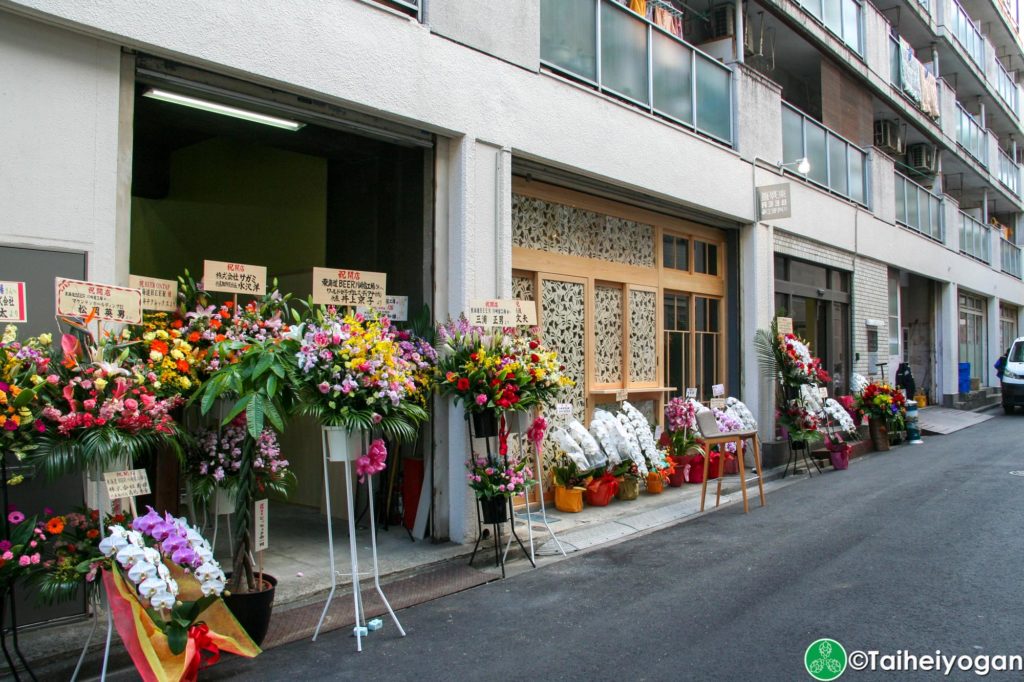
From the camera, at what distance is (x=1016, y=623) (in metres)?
4.84

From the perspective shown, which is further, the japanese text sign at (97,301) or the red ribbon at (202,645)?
the japanese text sign at (97,301)

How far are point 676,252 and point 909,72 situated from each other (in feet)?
36.2

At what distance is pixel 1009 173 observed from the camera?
28375 millimetres

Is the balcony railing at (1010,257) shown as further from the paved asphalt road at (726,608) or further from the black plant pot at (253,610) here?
the black plant pot at (253,610)

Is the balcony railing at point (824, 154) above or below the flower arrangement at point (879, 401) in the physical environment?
above

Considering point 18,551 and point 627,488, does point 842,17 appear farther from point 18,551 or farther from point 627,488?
point 18,551

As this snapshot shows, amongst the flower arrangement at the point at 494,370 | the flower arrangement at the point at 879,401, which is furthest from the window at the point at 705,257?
the flower arrangement at the point at 494,370

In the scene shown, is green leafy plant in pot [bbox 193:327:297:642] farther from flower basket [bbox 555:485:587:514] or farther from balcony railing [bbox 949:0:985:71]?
balcony railing [bbox 949:0:985:71]

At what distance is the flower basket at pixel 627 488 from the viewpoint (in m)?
9.33

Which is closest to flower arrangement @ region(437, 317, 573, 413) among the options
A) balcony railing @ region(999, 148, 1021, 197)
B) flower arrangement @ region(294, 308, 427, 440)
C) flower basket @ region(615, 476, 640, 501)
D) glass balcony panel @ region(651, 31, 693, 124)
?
flower arrangement @ region(294, 308, 427, 440)

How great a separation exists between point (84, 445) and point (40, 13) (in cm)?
268

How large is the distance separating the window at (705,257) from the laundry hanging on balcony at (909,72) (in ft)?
30.5

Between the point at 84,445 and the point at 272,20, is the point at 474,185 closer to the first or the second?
the point at 272,20

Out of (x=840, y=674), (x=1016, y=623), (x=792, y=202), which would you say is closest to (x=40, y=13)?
(x=840, y=674)
